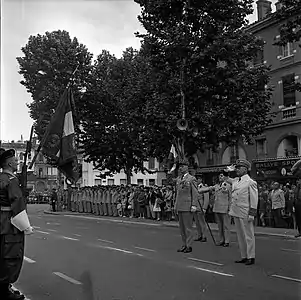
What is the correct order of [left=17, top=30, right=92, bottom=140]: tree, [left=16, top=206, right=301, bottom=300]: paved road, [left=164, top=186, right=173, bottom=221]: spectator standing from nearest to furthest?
[left=16, top=206, right=301, bottom=300]: paved road, [left=164, top=186, right=173, bottom=221]: spectator standing, [left=17, top=30, right=92, bottom=140]: tree

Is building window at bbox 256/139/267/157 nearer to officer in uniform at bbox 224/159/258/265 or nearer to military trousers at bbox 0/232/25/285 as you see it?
officer in uniform at bbox 224/159/258/265

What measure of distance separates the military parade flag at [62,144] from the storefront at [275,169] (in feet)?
74.8

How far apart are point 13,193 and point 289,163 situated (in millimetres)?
25643

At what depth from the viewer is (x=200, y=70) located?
25.3m

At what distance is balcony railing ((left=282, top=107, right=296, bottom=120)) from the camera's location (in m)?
31.6

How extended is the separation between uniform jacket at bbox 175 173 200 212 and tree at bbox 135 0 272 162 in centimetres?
1316

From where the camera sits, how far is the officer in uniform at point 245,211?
31.7 ft

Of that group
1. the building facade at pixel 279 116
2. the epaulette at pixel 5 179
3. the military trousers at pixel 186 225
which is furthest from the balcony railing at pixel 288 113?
the epaulette at pixel 5 179

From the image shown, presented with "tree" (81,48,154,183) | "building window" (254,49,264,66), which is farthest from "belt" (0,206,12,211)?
"tree" (81,48,154,183)

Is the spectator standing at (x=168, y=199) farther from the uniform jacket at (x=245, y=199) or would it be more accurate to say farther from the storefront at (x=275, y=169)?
the uniform jacket at (x=245, y=199)

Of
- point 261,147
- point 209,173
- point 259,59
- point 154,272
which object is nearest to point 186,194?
A: point 154,272

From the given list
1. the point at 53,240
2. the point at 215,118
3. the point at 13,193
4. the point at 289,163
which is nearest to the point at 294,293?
the point at 13,193

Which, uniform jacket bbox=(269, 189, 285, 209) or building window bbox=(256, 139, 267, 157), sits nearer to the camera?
uniform jacket bbox=(269, 189, 285, 209)

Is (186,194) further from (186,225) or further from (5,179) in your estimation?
(5,179)
